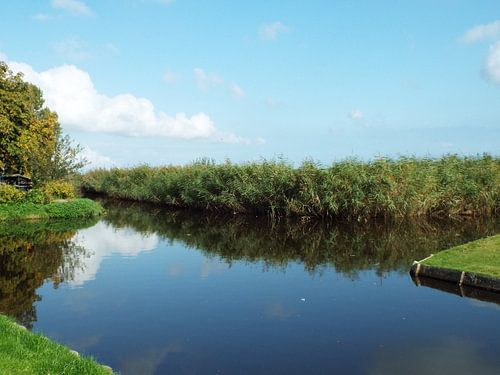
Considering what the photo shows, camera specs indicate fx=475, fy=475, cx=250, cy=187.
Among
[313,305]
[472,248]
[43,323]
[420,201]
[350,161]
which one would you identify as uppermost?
[350,161]

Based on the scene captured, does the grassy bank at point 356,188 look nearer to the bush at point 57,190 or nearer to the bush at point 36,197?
the bush at point 57,190

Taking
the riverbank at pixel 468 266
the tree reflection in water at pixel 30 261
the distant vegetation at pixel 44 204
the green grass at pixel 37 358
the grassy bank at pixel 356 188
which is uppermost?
the grassy bank at pixel 356 188

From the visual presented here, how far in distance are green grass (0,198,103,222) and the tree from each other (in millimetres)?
2380

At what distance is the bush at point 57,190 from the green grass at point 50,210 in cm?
Result: 86

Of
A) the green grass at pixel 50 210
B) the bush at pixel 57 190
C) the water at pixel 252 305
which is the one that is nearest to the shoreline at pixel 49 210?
the green grass at pixel 50 210

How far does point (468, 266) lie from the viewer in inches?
491

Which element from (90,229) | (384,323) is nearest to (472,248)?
(384,323)

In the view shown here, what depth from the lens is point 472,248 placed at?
1489 centimetres

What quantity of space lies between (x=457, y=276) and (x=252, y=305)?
212 inches

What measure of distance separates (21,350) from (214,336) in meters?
3.46

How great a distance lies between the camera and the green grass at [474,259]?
12.1 m

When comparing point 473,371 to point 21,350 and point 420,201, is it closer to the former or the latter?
point 21,350

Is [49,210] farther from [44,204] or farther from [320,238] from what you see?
[320,238]

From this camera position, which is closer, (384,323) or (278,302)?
(384,323)
